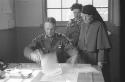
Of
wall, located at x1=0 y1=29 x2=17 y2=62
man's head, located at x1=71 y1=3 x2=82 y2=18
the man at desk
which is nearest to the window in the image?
man's head, located at x1=71 y1=3 x2=82 y2=18

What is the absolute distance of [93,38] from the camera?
1460 millimetres

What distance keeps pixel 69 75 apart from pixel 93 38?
512mm

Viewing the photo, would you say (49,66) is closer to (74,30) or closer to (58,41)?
(58,41)

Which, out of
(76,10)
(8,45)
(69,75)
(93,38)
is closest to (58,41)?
(93,38)

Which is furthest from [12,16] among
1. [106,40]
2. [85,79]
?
[85,79]

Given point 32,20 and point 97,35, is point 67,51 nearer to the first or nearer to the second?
point 97,35

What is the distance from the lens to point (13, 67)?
3.78 ft

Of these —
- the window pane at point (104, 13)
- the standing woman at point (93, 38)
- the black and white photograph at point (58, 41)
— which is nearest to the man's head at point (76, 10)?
the black and white photograph at point (58, 41)

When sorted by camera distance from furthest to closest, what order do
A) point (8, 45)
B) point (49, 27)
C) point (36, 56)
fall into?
point (8, 45)
point (49, 27)
point (36, 56)

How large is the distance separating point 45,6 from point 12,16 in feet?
1.06

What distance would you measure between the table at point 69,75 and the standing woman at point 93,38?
0.30 m

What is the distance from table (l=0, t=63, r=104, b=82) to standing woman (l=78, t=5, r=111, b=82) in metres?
0.30

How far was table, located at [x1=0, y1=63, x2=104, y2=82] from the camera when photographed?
907mm

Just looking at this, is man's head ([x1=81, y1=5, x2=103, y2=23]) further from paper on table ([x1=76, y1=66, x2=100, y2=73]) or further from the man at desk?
paper on table ([x1=76, y1=66, x2=100, y2=73])
